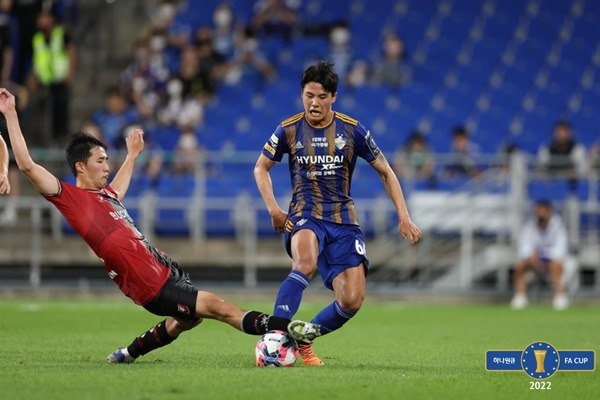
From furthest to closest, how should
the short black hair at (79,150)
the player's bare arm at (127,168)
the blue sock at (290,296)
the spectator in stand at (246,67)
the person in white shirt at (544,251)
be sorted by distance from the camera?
1. the spectator in stand at (246,67)
2. the person in white shirt at (544,251)
3. the player's bare arm at (127,168)
4. the short black hair at (79,150)
5. the blue sock at (290,296)

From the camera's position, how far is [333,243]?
9445 mm

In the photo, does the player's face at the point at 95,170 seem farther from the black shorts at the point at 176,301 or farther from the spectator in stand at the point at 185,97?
the spectator in stand at the point at 185,97

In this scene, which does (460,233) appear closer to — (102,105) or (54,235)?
(54,235)

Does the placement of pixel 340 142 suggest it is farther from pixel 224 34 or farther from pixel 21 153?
pixel 224 34

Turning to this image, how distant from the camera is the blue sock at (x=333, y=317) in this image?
937 cm

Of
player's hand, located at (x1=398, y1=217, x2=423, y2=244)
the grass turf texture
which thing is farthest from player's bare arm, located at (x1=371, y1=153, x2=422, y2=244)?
the grass turf texture

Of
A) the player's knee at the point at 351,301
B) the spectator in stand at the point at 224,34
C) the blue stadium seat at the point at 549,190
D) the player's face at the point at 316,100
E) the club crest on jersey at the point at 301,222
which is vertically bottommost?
the player's knee at the point at 351,301

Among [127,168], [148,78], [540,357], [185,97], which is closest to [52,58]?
[148,78]

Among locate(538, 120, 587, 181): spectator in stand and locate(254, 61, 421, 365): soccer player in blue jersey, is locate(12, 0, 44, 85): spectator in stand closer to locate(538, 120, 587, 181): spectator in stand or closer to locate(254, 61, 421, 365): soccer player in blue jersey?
locate(538, 120, 587, 181): spectator in stand

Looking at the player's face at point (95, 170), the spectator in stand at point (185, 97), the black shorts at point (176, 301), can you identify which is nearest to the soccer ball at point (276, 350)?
the black shorts at point (176, 301)

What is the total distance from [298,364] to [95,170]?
2059 mm

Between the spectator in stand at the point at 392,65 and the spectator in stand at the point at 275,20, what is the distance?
6.69ft

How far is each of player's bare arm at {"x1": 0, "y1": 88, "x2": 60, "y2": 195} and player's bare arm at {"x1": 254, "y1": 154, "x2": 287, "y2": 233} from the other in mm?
1588

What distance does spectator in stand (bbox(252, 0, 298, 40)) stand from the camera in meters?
24.8
